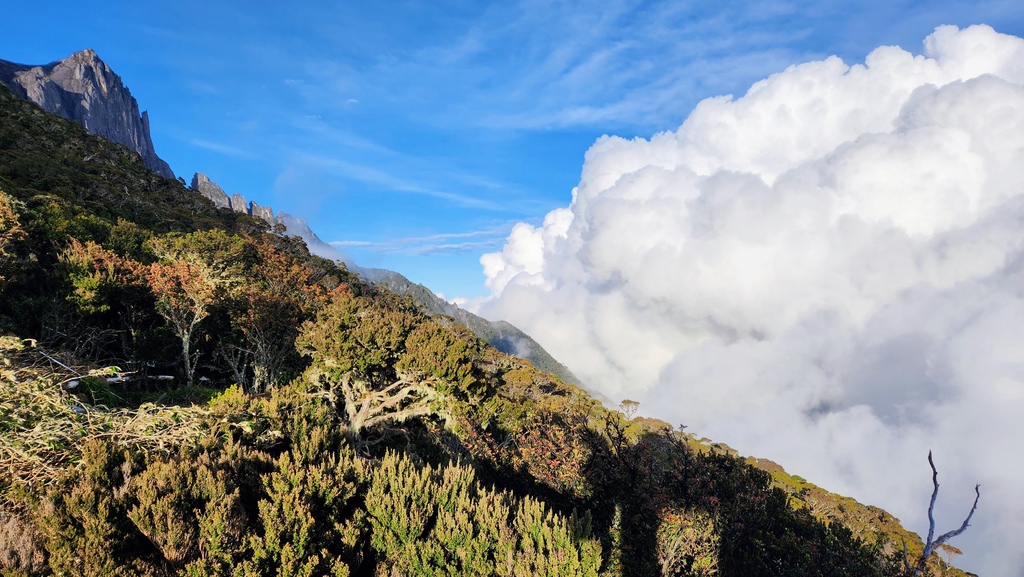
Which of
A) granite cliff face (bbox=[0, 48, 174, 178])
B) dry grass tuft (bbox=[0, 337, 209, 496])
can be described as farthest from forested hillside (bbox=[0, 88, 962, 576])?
granite cliff face (bbox=[0, 48, 174, 178])

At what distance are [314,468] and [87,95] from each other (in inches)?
8285

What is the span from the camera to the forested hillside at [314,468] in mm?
5117

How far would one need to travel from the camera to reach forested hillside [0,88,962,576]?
5.12 metres

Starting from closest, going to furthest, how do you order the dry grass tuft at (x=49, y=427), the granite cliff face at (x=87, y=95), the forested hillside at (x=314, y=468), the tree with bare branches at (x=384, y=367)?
the forested hillside at (x=314, y=468) → the dry grass tuft at (x=49, y=427) → the tree with bare branches at (x=384, y=367) → the granite cliff face at (x=87, y=95)

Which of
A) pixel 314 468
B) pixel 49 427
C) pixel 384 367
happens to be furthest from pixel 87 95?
pixel 314 468

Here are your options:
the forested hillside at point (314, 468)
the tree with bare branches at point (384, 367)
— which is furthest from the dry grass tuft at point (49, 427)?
the tree with bare branches at point (384, 367)

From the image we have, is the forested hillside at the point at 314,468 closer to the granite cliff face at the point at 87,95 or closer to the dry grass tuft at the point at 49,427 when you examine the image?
the dry grass tuft at the point at 49,427

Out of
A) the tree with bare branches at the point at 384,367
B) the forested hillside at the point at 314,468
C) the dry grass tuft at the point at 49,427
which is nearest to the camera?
the forested hillside at the point at 314,468

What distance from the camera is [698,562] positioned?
7.80 m

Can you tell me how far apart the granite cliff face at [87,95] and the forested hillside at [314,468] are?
446 feet

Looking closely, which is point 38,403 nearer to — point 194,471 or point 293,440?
point 194,471

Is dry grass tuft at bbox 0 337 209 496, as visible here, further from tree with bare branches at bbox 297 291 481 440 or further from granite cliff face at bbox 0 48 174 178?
granite cliff face at bbox 0 48 174 178

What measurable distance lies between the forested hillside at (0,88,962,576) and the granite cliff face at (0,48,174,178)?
135952 millimetres

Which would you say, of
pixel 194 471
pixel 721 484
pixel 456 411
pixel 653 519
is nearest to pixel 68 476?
pixel 194 471
